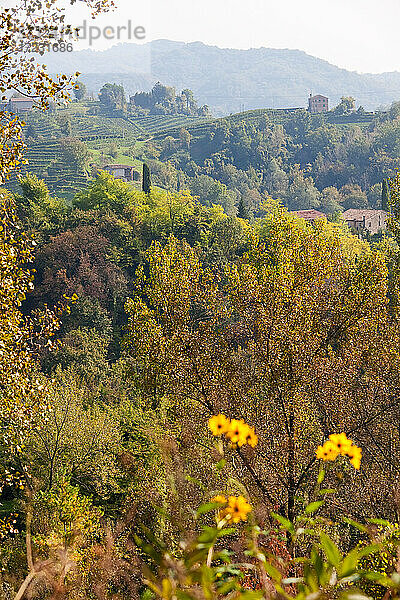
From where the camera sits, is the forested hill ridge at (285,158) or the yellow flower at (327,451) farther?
the forested hill ridge at (285,158)

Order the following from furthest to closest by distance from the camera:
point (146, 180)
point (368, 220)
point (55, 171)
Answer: point (55, 171) → point (368, 220) → point (146, 180)

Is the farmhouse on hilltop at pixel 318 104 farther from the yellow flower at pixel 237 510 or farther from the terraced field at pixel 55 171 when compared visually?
the yellow flower at pixel 237 510

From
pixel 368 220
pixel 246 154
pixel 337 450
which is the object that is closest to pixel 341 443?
pixel 337 450

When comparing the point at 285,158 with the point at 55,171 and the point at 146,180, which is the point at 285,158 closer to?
the point at 55,171

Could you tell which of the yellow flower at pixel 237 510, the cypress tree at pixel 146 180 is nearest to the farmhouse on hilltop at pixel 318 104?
the cypress tree at pixel 146 180

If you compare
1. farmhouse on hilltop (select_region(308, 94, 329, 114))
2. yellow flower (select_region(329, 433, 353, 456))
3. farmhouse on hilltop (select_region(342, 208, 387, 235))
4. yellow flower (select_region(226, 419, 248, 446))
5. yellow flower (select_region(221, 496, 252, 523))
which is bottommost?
farmhouse on hilltop (select_region(342, 208, 387, 235))

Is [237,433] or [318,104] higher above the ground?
[318,104]

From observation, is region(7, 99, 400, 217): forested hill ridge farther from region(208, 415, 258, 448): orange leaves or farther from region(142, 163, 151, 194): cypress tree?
region(208, 415, 258, 448): orange leaves

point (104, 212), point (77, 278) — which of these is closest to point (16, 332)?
point (77, 278)

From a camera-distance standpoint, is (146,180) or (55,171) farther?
(55,171)

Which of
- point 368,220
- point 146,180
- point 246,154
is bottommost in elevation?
point 368,220

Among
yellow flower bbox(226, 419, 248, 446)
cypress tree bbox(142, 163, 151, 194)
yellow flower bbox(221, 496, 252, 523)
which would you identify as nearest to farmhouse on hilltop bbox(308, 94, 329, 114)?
cypress tree bbox(142, 163, 151, 194)

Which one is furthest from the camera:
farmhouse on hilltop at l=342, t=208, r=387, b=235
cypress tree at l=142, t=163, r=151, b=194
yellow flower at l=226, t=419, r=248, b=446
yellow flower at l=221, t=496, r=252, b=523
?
farmhouse on hilltop at l=342, t=208, r=387, b=235

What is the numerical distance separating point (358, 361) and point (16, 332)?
579 centimetres
